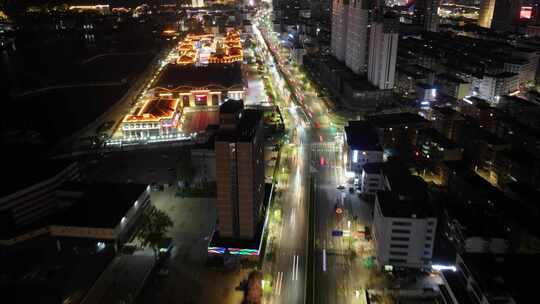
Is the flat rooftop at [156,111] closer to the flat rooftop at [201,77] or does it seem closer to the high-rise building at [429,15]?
the flat rooftop at [201,77]

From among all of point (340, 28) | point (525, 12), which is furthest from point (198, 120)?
point (525, 12)

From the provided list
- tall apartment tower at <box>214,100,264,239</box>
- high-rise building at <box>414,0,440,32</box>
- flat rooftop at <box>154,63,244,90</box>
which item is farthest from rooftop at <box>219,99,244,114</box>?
high-rise building at <box>414,0,440,32</box>

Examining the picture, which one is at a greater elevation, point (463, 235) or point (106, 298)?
point (463, 235)

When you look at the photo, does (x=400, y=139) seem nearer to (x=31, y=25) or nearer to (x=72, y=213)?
(x=72, y=213)

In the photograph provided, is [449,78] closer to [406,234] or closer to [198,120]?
[198,120]

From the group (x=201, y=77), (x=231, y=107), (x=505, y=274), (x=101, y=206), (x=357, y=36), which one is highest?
(x=357, y=36)

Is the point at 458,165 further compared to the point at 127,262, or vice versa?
the point at 458,165

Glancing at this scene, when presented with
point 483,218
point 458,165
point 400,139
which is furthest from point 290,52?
point 483,218
